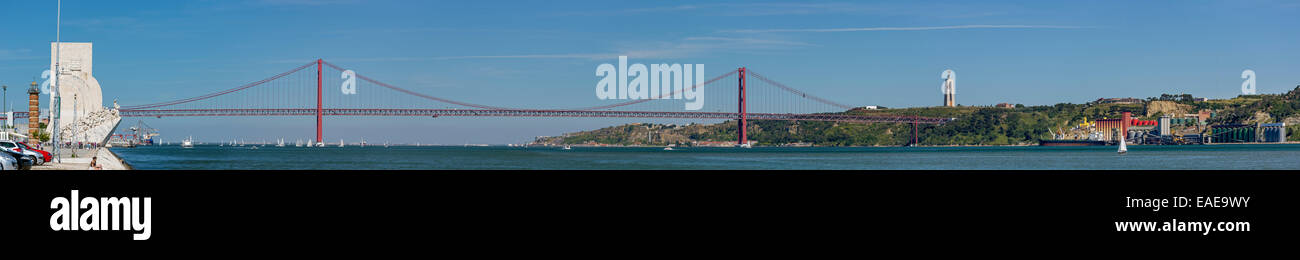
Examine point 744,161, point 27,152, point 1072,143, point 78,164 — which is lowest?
point 744,161

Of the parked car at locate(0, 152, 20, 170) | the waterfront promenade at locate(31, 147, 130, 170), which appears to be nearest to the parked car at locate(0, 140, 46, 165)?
the waterfront promenade at locate(31, 147, 130, 170)

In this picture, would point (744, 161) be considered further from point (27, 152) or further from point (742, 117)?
point (27, 152)

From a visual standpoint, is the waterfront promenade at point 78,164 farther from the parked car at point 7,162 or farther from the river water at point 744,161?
the parked car at point 7,162

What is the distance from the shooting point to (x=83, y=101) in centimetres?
8425

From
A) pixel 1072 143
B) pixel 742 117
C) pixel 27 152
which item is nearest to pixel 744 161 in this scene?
pixel 742 117

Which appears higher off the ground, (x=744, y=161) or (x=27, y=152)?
(x=27, y=152)

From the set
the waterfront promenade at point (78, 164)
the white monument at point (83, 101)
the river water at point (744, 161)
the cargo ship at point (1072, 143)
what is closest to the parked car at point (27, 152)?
the waterfront promenade at point (78, 164)

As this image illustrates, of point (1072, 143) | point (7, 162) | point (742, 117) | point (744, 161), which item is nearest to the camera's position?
point (7, 162)

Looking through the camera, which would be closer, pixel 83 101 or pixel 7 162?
pixel 7 162

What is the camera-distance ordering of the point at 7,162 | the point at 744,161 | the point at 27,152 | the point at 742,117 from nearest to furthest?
the point at 7,162 < the point at 27,152 < the point at 744,161 < the point at 742,117

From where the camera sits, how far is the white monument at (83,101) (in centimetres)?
7950
